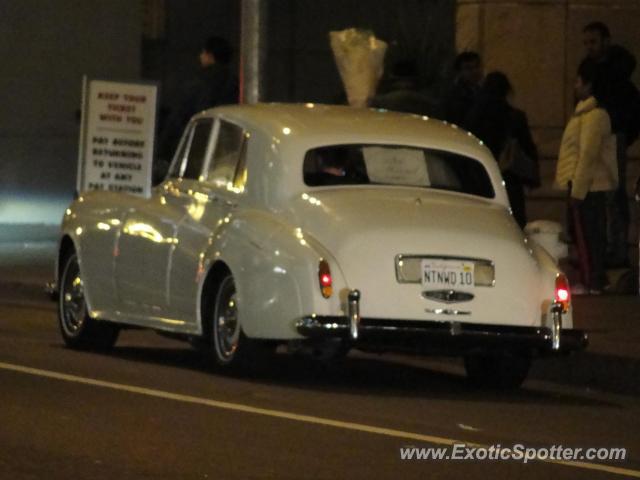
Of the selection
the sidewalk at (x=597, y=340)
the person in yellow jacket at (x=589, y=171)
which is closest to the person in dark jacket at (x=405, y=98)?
the person in yellow jacket at (x=589, y=171)

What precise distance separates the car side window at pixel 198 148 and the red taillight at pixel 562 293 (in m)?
2.57

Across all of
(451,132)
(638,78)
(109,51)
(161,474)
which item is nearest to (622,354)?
(451,132)

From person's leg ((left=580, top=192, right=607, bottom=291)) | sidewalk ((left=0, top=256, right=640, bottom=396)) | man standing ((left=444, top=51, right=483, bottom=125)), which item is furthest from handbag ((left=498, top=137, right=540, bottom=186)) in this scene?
sidewalk ((left=0, top=256, right=640, bottom=396))

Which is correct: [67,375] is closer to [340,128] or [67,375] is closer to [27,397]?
[27,397]

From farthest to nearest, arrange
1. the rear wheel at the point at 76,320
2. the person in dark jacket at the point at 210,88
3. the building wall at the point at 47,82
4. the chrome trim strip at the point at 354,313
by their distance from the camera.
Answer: the building wall at the point at 47,82, the person in dark jacket at the point at 210,88, the rear wheel at the point at 76,320, the chrome trim strip at the point at 354,313

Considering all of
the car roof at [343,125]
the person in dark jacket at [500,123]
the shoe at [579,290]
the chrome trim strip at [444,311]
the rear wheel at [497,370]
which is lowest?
the shoe at [579,290]

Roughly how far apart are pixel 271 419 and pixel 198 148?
10.7ft

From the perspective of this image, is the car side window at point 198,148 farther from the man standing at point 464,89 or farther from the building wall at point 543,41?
the building wall at point 543,41

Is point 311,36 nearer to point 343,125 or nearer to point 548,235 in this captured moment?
point 548,235

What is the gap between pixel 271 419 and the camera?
1038 centimetres

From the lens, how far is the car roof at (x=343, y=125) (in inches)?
490

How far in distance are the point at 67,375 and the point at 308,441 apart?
283 centimetres

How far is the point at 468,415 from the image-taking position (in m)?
11.0

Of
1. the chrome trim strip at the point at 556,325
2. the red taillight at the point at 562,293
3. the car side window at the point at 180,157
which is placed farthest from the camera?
the car side window at the point at 180,157
